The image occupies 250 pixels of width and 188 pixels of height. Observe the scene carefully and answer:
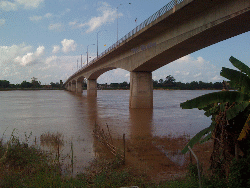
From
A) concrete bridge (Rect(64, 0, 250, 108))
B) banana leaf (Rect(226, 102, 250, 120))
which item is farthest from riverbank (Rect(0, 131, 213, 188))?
concrete bridge (Rect(64, 0, 250, 108))

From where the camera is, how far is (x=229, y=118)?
5.31 metres

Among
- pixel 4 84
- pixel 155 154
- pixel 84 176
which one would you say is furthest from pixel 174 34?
pixel 4 84

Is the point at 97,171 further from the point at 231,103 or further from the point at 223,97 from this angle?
the point at 231,103

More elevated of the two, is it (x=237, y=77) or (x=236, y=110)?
(x=237, y=77)

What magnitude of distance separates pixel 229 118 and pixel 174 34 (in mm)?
14020

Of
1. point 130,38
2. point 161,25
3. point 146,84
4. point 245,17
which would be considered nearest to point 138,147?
point 245,17

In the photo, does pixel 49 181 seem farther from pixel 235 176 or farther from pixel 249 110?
pixel 249 110

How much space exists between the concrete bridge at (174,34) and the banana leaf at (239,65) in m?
6.50

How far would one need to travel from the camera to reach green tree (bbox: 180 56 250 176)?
535 cm

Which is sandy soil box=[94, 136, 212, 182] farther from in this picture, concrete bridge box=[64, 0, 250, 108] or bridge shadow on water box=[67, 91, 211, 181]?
concrete bridge box=[64, 0, 250, 108]

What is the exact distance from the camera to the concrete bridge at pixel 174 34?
43.4ft

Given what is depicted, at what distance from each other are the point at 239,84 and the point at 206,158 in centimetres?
353

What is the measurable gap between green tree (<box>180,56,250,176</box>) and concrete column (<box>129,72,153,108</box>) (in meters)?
20.4

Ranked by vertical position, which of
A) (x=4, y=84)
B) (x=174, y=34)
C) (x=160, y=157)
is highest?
(x=174, y=34)
